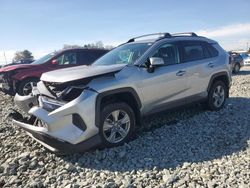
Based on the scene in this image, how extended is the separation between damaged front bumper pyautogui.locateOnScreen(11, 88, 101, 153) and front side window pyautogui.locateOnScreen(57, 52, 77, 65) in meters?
5.78

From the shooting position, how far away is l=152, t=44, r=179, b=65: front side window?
220 inches

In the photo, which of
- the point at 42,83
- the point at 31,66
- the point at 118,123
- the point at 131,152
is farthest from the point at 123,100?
the point at 31,66

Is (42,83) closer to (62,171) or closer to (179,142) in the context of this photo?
(62,171)

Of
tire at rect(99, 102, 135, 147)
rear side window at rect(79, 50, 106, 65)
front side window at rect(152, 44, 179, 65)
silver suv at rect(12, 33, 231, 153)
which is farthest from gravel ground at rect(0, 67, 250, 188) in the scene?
rear side window at rect(79, 50, 106, 65)

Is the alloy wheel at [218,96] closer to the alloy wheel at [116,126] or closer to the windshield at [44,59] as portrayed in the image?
the alloy wheel at [116,126]

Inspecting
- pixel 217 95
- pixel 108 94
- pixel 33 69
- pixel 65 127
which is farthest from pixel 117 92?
pixel 33 69

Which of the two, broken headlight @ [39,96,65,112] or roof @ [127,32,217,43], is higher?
roof @ [127,32,217,43]

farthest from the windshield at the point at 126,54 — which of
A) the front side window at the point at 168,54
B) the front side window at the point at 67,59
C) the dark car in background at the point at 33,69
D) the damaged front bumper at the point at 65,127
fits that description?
the front side window at the point at 67,59

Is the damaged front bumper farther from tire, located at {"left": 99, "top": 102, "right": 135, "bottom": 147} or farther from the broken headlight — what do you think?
tire, located at {"left": 99, "top": 102, "right": 135, "bottom": 147}

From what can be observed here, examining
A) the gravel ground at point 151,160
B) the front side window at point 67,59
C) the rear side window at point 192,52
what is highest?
the front side window at point 67,59

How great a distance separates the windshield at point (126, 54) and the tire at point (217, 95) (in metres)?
2.12

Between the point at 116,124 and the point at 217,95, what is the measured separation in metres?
3.24

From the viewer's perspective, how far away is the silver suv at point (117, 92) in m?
4.20

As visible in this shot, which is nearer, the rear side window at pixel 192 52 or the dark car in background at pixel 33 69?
the rear side window at pixel 192 52
